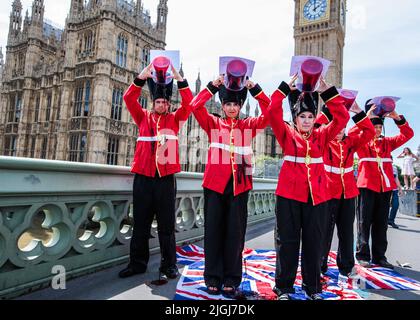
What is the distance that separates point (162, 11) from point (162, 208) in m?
32.2

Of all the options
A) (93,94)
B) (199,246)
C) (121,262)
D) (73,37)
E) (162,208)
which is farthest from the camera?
(73,37)

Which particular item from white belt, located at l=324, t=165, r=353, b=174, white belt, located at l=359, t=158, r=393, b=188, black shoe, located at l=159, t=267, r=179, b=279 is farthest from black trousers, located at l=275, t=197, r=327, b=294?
white belt, located at l=359, t=158, r=393, b=188

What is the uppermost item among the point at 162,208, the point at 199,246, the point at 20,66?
the point at 20,66

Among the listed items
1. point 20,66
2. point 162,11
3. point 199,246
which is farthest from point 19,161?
point 20,66

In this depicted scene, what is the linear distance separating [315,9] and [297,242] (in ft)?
214

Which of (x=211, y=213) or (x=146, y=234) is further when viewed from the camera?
(x=146, y=234)

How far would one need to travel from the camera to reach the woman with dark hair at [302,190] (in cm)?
283

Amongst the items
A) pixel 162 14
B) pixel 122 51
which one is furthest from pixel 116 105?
pixel 162 14

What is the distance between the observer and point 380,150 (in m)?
4.42

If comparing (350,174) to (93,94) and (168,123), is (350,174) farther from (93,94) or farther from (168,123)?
(93,94)

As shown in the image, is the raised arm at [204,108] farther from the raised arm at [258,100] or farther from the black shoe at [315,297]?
the black shoe at [315,297]

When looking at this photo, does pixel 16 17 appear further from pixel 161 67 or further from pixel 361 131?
pixel 361 131

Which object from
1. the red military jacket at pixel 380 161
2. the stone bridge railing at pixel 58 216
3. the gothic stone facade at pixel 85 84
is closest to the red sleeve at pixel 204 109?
the stone bridge railing at pixel 58 216

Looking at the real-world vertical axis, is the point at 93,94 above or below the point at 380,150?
above
